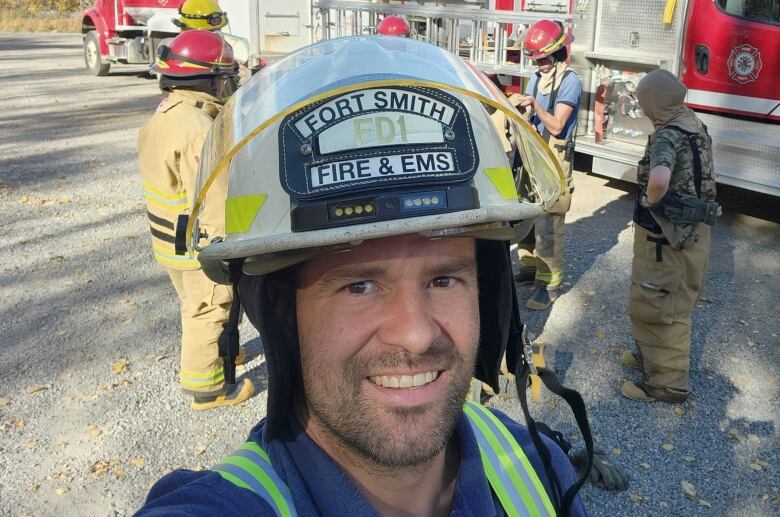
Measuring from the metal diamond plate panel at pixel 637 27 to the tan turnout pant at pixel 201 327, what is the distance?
5.52m

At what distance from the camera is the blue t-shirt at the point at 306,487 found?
3.76 ft

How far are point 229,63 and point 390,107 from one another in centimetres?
365

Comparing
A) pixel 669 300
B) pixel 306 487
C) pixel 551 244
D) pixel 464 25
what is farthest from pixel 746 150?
pixel 306 487

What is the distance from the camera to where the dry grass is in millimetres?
37250

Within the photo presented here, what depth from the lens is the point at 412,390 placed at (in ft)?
4.30

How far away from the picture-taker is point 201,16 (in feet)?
27.6

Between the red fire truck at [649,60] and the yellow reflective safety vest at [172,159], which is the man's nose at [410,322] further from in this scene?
the red fire truck at [649,60]

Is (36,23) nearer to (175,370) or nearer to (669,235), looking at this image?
(175,370)

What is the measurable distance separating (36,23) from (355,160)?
4196cm

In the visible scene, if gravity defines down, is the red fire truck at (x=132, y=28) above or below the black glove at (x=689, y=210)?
above

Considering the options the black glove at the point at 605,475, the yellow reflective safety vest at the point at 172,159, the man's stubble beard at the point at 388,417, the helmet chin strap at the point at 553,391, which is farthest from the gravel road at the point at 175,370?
the man's stubble beard at the point at 388,417

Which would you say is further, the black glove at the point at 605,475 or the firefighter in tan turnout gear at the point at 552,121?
the firefighter in tan turnout gear at the point at 552,121

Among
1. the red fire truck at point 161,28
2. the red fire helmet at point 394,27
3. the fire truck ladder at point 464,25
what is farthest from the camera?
the red fire truck at point 161,28

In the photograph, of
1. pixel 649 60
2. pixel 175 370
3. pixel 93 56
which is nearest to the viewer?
pixel 175 370
